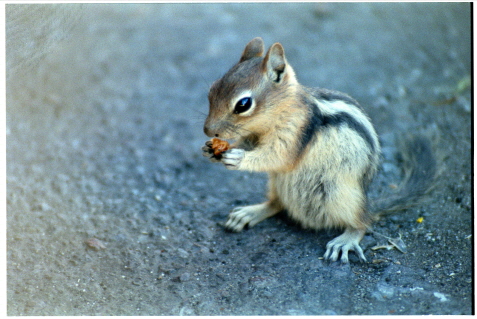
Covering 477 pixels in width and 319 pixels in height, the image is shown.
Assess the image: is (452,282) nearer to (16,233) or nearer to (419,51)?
(16,233)

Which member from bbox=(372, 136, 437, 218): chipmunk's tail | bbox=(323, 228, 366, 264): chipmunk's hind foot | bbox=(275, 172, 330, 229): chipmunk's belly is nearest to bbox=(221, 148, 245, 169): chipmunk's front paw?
bbox=(275, 172, 330, 229): chipmunk's belly

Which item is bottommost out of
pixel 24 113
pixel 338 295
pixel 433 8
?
pixel 24 113

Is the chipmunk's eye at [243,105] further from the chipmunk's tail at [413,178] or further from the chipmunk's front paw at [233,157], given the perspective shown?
the chipmunk's tail at [413,178]

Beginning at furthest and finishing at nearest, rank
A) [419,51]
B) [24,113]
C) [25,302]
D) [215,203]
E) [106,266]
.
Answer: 1. [419,51]
2. [24,113]
3. [215,203]
4. [106,266]
5. [25,302]

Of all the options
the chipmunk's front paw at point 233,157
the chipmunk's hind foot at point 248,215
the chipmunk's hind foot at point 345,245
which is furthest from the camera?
the chipmunk's hind foot at point 248,215

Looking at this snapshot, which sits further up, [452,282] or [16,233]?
[452,282]

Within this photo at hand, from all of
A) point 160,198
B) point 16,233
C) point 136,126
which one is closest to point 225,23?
point 136,126

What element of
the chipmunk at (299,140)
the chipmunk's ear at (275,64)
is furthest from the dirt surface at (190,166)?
the chipmunk's ear at (275,64)
